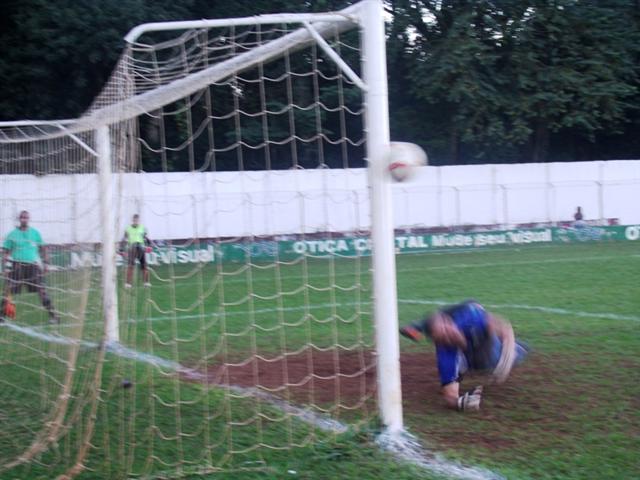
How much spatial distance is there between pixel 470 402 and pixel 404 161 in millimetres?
2178

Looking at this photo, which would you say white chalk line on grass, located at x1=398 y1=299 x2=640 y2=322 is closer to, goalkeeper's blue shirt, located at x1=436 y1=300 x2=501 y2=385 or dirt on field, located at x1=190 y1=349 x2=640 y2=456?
dirt on field, located at x1=190 y1=349 x2=640 y2=456

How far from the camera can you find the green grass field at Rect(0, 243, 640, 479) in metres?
5.73

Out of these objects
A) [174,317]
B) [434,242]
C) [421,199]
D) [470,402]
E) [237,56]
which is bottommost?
[470,402]

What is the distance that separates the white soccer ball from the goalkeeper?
1.44 metres

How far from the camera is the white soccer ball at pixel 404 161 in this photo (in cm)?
588

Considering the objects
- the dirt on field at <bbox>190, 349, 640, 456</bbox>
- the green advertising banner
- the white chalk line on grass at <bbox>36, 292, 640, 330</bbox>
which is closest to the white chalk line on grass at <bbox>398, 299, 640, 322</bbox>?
the white chalk line on grass at <bbox>36, 292, 640, 330</bbox>

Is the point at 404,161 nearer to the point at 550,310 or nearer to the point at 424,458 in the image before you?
the point at 424,458

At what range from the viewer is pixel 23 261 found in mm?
10273

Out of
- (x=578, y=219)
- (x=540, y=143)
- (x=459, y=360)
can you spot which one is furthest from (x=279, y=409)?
(x=540, y=143)

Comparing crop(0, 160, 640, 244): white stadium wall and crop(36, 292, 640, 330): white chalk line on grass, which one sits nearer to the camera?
crop(36, 292, 640, 330): white chalk line on grass

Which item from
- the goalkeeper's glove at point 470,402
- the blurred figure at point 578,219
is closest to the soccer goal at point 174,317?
the goalkeeper's glove at point 470,402

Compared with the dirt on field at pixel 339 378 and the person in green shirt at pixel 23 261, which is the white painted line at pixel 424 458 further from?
the person in green shirt at pixel 23 261

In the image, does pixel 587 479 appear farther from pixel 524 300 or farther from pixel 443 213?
pixel 443 213

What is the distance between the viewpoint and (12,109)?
2788 cm
